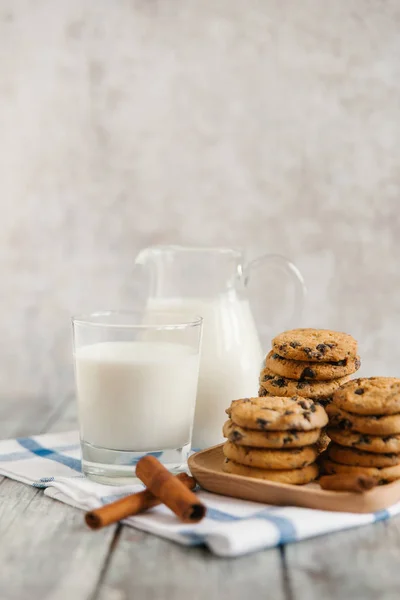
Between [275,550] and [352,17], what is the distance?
1.59m

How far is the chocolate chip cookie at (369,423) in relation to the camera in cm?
97

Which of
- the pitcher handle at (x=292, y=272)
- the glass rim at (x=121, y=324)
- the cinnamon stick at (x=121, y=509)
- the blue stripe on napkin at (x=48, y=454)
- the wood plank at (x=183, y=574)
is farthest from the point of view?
the pitcher handle at (x=292, y=272)

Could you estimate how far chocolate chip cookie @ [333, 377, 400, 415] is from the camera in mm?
972

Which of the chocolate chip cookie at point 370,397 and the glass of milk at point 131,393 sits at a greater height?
the chocolate chip cookie at point 370,397

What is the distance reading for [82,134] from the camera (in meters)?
2.03

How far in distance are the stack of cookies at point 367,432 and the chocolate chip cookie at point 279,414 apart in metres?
0.03

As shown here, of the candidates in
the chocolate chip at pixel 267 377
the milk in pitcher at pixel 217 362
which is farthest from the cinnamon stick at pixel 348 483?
the milk in pitcher at pixel 217 362

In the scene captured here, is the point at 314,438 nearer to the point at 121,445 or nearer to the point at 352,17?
the point at 121,445

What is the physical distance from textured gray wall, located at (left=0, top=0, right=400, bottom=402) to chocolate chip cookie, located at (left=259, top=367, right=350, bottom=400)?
3.15 feet

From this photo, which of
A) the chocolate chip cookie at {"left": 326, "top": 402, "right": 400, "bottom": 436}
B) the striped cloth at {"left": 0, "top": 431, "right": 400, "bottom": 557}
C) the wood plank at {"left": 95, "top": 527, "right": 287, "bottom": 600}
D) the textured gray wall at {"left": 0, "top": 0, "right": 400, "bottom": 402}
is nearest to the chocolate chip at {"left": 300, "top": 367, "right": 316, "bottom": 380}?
the chocolate chip cookie at {"left": 326, "top": 402, "right": 400, "bottom": 436}

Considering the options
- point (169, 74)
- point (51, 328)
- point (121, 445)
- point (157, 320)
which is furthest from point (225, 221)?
point (121, 445)

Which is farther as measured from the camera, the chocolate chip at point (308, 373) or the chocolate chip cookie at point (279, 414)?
the chocolate chip at point (308, 373)

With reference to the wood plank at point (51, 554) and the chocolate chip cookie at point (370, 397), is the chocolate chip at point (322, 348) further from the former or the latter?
the wood plank at point (51, 554)

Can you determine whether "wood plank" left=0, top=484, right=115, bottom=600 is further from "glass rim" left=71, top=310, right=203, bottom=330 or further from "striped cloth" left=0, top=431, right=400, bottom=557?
"glass rim" left=71, top=310, right=203, bottom=330
